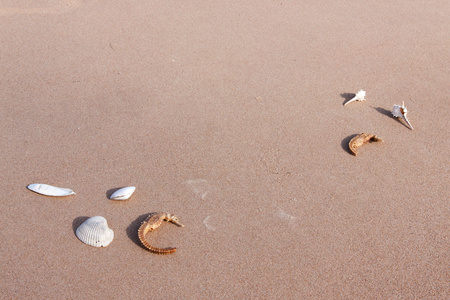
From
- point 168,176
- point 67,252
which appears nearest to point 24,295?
point 67,252

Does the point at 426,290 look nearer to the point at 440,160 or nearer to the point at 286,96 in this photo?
the point at 440,160

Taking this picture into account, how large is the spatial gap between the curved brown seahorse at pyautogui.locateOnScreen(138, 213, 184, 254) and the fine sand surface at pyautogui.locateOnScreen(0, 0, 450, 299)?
59 millimetres

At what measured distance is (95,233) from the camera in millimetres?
3230

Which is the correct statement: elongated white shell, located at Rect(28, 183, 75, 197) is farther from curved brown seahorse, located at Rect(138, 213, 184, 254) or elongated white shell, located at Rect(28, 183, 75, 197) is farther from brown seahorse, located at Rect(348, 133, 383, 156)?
brown seahorse, located at Rect(348, 133, 383, 156)

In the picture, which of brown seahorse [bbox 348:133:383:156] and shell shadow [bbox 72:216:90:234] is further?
brown seahorse [bbox 348:133:383:156]

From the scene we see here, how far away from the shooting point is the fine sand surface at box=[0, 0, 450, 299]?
10.4 ft

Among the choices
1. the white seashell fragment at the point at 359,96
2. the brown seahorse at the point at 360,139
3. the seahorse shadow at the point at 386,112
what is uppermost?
the white seashell fragment at the point at 359,96

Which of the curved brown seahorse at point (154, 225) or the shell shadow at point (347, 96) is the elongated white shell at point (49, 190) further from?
the shell shadow at point (347, 96)

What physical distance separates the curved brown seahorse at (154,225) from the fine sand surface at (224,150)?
59 mm

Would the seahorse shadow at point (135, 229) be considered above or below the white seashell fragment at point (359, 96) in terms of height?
below

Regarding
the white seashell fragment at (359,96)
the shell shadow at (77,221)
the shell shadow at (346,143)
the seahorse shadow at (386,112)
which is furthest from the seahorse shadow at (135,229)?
the seahorse shadow at (386,112)

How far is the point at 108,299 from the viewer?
2.94 meters

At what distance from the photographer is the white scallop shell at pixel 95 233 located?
3.23 m

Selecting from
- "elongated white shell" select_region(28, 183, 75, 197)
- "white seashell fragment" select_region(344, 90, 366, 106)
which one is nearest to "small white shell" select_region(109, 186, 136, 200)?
"elongated white shell" select_region(28, 183, 75, 197)
